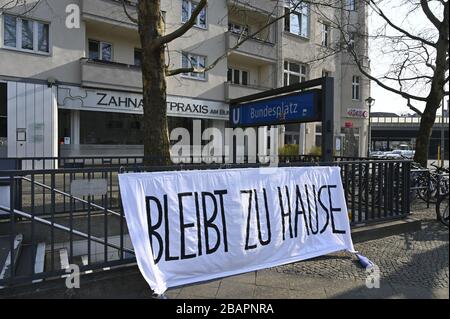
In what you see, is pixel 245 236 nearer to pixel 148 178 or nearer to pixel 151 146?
pixel 148 178

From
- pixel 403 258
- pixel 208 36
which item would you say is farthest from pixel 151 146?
pixel 208 36

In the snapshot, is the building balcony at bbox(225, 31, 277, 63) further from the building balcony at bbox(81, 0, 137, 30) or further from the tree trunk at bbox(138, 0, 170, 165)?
the tree trunk at bbox(138, 0, 170, 165)

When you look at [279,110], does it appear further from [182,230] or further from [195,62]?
[195,62]

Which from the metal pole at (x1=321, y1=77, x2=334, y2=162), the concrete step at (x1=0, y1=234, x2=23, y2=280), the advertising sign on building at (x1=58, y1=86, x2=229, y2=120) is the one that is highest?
the advertising sign on building at (x1=58, y1=86, x2=229, y2=120)

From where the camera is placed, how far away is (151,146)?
7070 mm

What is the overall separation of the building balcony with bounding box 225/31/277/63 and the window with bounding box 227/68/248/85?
5.24 feet

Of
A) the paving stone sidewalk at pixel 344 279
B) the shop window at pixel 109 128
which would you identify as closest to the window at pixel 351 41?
the shop window at pixel 109 128

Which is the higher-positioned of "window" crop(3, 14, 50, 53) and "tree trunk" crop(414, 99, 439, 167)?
"window" crop(3, 14, 50, 53)

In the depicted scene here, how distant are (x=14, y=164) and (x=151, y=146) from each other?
8.90 ft

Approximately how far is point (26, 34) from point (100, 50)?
3501 millimetres

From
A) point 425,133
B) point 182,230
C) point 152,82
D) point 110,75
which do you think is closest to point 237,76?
point 110,75

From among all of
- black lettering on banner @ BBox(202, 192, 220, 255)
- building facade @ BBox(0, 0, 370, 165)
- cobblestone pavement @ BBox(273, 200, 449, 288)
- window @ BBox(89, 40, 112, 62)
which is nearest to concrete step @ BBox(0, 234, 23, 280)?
black lettering on banner @ BBox(202, 192, 220, 255)

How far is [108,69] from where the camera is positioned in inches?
674

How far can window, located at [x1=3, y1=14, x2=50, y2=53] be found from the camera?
15047mm
